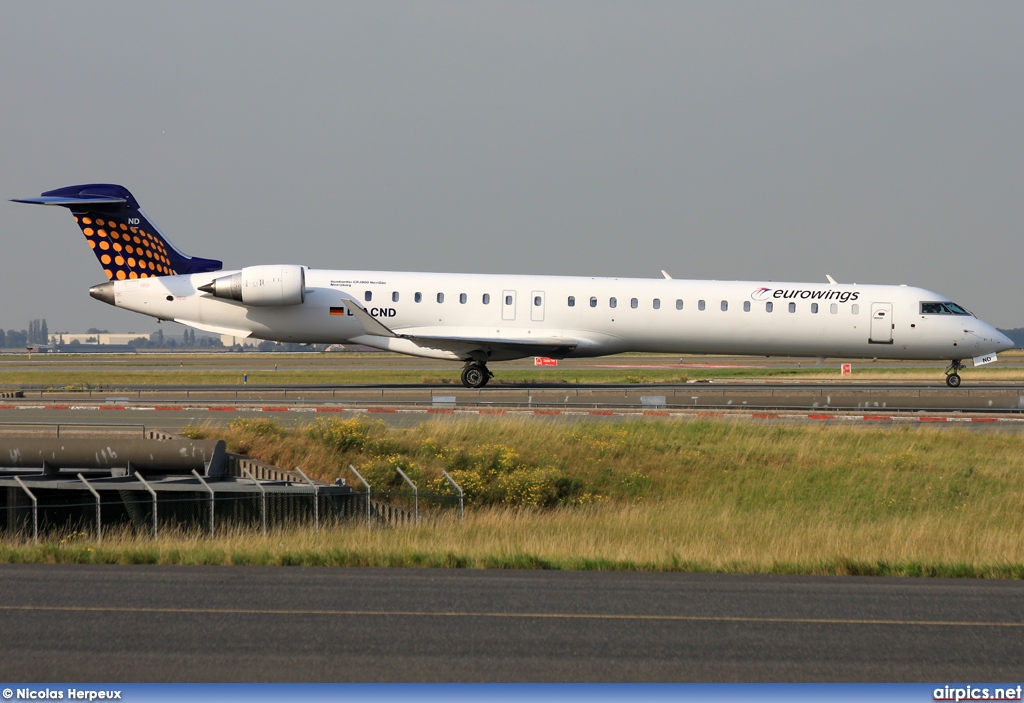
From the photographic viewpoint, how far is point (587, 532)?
48.6ft

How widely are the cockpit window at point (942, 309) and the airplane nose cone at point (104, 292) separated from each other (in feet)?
87.7

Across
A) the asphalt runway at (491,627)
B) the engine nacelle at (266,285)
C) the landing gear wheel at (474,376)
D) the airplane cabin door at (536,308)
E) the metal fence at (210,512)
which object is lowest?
the metal fence at (210,512)

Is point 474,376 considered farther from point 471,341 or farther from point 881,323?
point 881,323

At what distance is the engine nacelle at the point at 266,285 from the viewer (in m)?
33.0

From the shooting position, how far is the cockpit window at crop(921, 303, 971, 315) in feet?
112

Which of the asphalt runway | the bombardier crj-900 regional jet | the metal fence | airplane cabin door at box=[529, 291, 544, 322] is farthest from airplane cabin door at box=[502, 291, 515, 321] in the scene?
the asphalt runway

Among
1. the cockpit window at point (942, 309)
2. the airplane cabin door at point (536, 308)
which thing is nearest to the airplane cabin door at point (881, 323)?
the cockpit window at point (942, 309)

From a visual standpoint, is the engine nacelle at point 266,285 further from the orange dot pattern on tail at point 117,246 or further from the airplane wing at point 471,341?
the orange dot pattern on tail at point 117,246

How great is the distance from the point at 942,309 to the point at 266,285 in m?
22.0

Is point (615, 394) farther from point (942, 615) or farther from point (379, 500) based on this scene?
point (942, 615)

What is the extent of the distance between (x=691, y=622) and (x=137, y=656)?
166 inches

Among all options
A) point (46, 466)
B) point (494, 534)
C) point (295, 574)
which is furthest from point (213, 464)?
point (295, 574)

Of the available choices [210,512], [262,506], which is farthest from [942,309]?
[210,512]

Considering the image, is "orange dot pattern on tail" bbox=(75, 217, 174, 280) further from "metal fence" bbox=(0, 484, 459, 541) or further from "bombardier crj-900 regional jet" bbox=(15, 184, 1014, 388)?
"metal fence" bbox=(0, 484, 459, 541)
